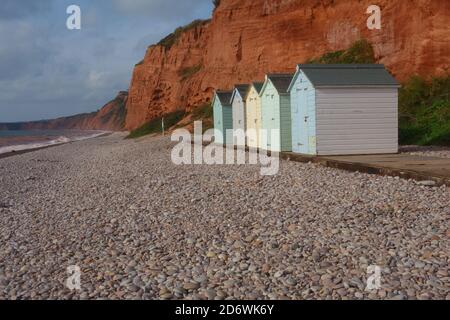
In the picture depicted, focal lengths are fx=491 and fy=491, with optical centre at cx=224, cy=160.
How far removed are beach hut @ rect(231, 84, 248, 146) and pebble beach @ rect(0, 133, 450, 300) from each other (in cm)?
1351

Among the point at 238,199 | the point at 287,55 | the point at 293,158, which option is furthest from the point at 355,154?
the point at 287,55

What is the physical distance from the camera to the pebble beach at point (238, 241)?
216 inches

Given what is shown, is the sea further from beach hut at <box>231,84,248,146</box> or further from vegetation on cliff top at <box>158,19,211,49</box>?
beach hut at <box>231,84,248,146</box>

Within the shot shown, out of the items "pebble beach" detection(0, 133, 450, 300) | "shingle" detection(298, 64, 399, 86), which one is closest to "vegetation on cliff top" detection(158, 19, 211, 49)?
"shingle" detection(298, 64, 399, 86)

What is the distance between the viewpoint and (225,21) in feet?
173

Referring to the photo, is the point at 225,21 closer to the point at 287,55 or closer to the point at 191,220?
the point at 287,55

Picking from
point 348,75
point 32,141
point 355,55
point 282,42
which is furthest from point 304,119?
point 32,141

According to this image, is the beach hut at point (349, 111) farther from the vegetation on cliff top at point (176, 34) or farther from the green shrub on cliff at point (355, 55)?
the vegetation on cliff top at point (176, 34)

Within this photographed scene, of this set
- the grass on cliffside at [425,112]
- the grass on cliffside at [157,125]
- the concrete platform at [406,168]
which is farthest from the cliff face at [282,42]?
the concrete platform at [406,168]

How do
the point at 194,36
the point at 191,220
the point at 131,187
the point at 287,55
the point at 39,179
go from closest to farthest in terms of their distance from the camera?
1. the point at 191,220
2. the point at 131,187
3. the point at 39,179
4. the point at 287,55
5. the point at 194,36

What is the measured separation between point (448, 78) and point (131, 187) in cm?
1888

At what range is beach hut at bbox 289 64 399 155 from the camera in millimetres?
16906

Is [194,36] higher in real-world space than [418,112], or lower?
higher

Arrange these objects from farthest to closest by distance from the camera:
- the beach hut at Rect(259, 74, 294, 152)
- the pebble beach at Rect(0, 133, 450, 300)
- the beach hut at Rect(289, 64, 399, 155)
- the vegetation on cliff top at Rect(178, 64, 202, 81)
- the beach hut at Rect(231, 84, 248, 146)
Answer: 1. the vegetation on cliff top at Rect(178, 64, 202, 81)
2. the beach hut at Rect(231, 84, 248, 146)
3. the beach hut at Rect(259, 74, 294, 152)
4. the beach hut at Rect(289, 64, 399, 155)
5. the pebble beach at Rect(0, 133, 450, 300)
